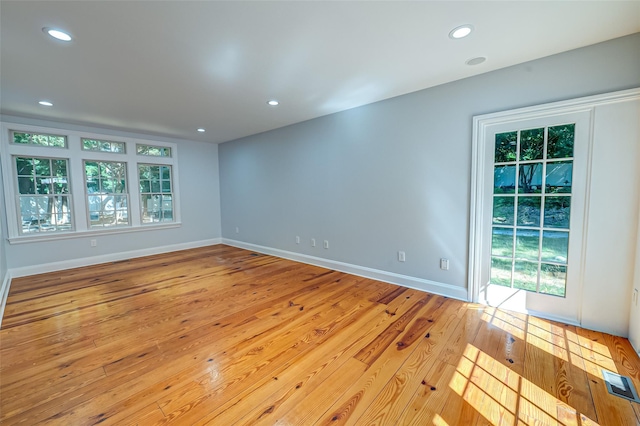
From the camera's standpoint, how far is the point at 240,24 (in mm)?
1882

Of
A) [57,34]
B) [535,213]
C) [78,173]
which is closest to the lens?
[57,34]

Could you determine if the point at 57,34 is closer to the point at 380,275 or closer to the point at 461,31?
the point at 461,31

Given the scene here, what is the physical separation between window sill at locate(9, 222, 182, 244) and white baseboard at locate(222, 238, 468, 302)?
2211 mm

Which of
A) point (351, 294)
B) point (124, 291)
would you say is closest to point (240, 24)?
point (351, 294)

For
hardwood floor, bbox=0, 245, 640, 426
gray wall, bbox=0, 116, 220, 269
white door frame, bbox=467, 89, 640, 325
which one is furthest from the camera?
gray wall, bbox=0, 116, 220, 269

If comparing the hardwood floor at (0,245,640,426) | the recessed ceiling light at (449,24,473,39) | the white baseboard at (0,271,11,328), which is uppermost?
the recessed ceiling light at (449,24,473,39)

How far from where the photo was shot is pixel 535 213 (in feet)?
8.34

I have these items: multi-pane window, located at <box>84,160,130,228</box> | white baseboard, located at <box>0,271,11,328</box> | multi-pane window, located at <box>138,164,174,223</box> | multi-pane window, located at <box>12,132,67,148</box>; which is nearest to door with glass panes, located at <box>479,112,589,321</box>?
white baseboard, located at <box>0,271,11,328</box>

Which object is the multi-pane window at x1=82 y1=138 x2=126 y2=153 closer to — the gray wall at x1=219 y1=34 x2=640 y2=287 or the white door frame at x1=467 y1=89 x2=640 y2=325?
the gray wall at x1=219 y1=34 x2=640 y2=287

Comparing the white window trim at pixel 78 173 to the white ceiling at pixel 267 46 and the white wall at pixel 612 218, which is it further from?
the white wall at pixel 612 218

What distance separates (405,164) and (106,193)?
5.31 metres

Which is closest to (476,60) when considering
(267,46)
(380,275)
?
(267,46)

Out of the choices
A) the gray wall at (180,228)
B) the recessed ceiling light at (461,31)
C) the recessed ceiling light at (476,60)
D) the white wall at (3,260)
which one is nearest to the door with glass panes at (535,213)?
the recessed ceiling light at (476,60)

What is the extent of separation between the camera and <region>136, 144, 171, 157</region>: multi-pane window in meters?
5.22
